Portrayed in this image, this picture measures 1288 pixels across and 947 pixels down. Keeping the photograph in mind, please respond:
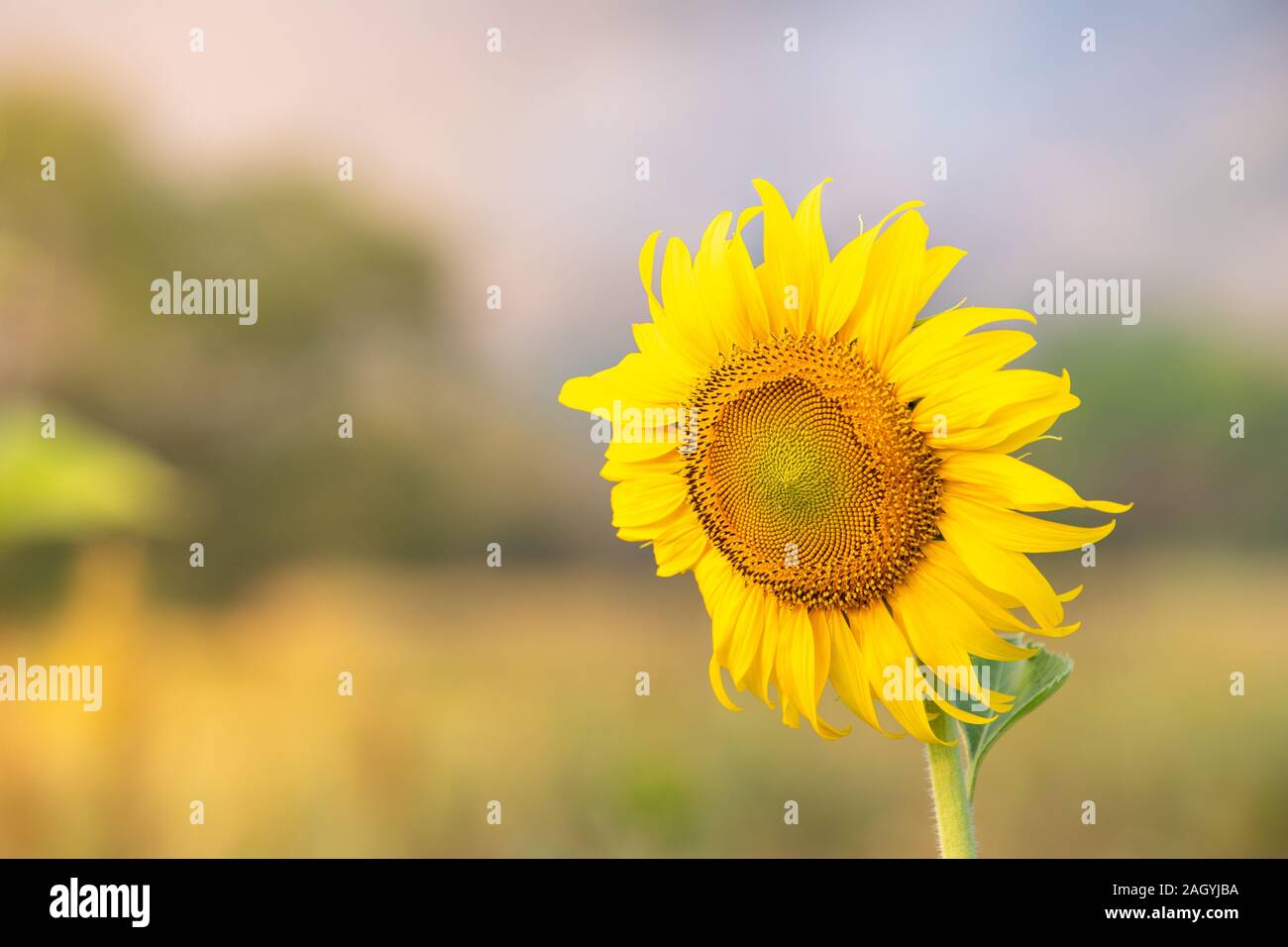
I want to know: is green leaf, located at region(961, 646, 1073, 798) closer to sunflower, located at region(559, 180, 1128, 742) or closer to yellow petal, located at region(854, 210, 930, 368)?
sunflower, located at region(559, 180, 1128, 742)

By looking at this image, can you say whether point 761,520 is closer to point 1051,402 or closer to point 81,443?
point 1051,402

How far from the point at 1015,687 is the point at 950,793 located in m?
0.12

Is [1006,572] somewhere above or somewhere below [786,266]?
below

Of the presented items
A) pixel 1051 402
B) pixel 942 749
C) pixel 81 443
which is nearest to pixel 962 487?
pixel 1051 402

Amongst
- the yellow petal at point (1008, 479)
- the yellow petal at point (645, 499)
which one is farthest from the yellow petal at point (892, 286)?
the yellow petal at point (645, 499)

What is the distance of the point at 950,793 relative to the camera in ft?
2.98

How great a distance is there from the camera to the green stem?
2.93ft

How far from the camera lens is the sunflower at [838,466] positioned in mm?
887

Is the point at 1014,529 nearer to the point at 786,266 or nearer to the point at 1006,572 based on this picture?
the point at 1006,572

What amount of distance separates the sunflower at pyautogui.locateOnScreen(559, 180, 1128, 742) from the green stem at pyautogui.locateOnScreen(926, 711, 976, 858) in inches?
0.9

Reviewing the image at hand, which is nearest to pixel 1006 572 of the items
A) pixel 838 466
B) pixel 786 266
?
pixel 838 466

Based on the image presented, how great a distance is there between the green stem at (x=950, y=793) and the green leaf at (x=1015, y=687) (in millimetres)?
12

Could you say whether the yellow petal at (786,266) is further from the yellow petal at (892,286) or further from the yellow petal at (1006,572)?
the yellow petal at (1006,572)

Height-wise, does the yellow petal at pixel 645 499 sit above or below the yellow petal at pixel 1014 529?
above
